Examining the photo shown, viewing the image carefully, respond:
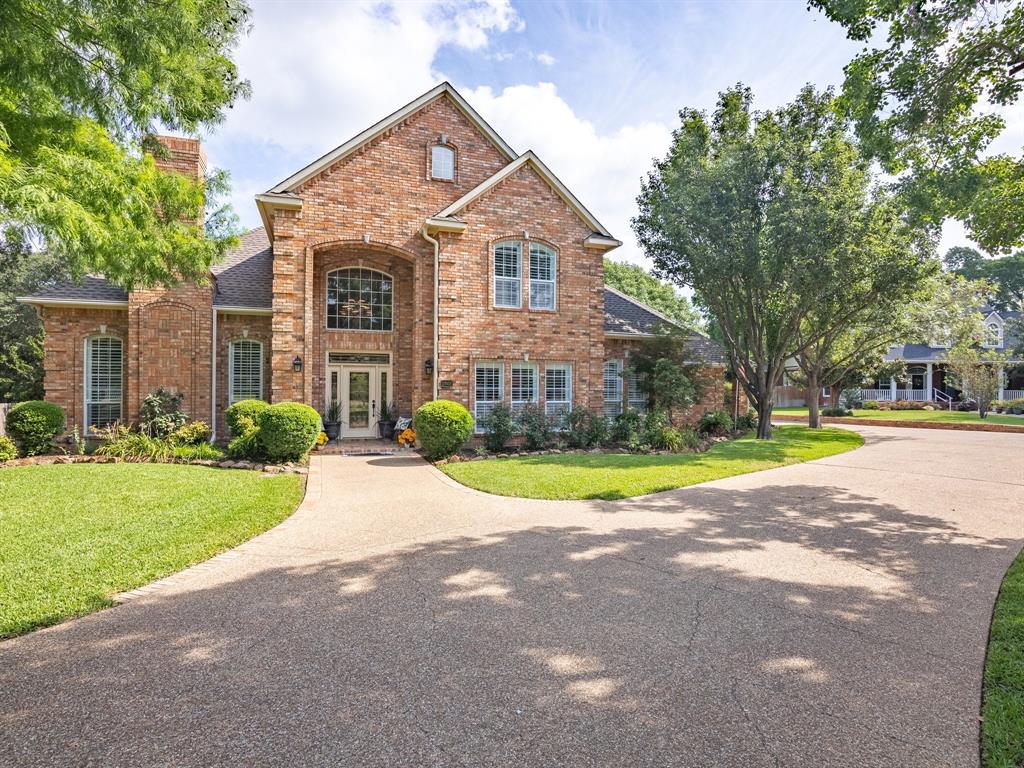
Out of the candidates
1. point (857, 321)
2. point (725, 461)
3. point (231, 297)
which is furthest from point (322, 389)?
point (857, 321)

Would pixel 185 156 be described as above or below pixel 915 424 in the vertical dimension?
above

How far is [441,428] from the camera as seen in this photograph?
12.5 m

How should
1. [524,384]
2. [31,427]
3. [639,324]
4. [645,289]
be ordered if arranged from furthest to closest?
[645,289], [639,324], [524,384], [31,427]

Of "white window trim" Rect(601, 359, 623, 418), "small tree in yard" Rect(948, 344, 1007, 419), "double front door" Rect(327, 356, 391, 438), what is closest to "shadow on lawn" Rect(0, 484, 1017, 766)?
"double front door" Rect(327, 356, 391, 438)

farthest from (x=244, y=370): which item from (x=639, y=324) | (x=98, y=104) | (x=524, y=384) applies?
(x=639, y=324)

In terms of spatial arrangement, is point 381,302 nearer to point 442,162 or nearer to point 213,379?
point 442,162

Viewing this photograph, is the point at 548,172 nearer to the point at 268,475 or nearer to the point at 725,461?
the point at 725,461

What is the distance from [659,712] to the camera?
3055 mm

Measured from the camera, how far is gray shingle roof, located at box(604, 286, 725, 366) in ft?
59.3

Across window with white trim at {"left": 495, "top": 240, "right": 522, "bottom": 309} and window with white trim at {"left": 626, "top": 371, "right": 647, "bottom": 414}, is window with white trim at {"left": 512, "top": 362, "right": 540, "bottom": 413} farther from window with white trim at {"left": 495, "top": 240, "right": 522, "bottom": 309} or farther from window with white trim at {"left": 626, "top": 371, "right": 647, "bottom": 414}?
window with white trim at {"left": 626, "top": 371, "right": 647, "bottom": 414}

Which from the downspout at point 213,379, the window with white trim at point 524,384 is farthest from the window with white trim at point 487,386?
the downspout at point 213,379

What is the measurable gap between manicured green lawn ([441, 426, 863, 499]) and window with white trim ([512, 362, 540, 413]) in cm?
252

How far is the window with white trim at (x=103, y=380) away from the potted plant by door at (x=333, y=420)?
213 inches

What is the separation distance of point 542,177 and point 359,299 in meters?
6.33
